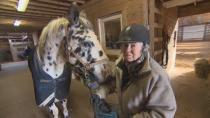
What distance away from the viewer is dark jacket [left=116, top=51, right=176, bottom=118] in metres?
0.56

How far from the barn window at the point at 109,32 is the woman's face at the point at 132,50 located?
1.72 metres

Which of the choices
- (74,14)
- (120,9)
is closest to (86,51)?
(74,14)

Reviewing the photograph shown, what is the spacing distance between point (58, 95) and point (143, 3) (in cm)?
159

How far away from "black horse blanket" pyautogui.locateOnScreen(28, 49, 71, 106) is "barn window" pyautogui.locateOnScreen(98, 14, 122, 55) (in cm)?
124

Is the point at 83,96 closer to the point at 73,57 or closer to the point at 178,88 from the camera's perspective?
the point at 73,57

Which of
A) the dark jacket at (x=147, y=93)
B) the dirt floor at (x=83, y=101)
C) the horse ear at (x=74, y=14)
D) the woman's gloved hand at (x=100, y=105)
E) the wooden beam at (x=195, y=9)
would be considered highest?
the wooden beam at (x=195, y=9)

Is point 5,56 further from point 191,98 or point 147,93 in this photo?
point 147,93

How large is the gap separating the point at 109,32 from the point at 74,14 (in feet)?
5.44

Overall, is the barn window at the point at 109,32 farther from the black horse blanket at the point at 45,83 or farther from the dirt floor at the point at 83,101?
the black horse blanket at the point at 45,83

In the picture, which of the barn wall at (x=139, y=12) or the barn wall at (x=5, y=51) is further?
the barn wall at (x=5, y=51)

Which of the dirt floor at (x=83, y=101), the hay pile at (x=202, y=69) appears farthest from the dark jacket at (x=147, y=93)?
the hay pile at (x=202, y=69)

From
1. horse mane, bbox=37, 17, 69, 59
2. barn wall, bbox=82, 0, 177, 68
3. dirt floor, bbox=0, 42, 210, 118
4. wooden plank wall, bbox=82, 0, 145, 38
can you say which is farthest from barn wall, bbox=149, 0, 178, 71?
horse mane, bbox=37, 17, 69, 59

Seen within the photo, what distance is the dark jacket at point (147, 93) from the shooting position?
56 cm

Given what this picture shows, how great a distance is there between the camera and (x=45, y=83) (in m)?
1.30
